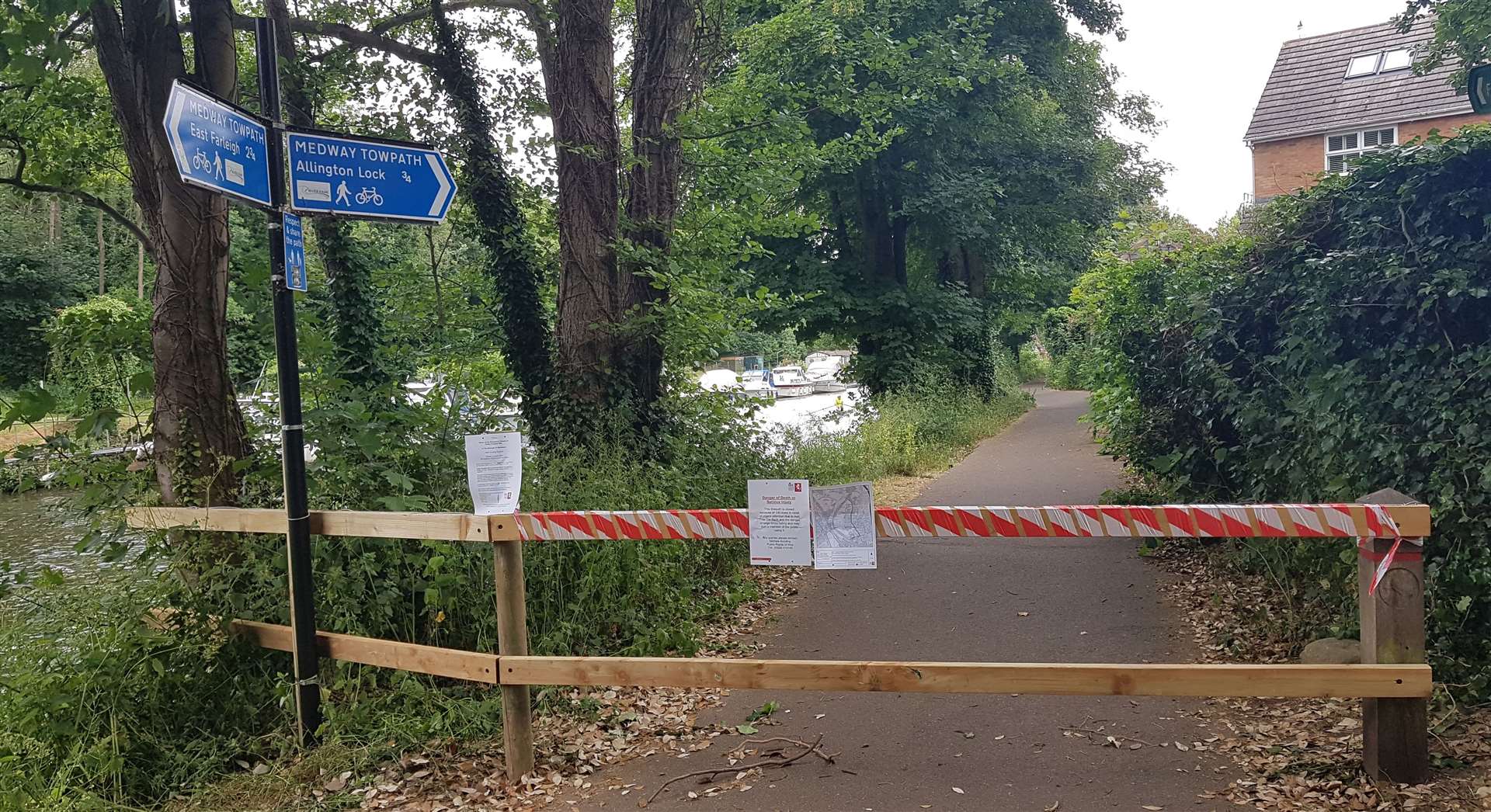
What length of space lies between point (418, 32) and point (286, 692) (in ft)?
32.5

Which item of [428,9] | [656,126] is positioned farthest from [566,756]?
[428,9]

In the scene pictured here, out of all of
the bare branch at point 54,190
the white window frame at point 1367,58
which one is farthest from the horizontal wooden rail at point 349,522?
the white window frame at point 1367,58

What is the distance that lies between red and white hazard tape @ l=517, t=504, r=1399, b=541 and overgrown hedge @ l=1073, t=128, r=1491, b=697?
1200 mm

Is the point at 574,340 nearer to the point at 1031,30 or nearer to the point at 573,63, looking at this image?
the point at 573,63

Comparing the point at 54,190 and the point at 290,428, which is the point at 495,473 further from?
the point at 54,190

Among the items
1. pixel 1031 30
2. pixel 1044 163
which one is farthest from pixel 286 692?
pixel 1031 30

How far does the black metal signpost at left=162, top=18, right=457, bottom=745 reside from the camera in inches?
162

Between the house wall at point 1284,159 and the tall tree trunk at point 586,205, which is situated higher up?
the house wall at point 1284,159

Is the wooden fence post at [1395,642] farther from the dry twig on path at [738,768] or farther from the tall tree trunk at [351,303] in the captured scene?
the tall tree trunk at [351,303]

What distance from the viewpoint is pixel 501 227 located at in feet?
32.0

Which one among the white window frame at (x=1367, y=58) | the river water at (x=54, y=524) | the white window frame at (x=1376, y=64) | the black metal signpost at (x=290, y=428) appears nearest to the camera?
the black metal signpost at (x=290, y=428)

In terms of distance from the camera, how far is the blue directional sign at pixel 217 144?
363 centimetres

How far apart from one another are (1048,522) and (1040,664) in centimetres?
60

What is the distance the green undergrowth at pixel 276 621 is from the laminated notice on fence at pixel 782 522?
1820 millimetres
